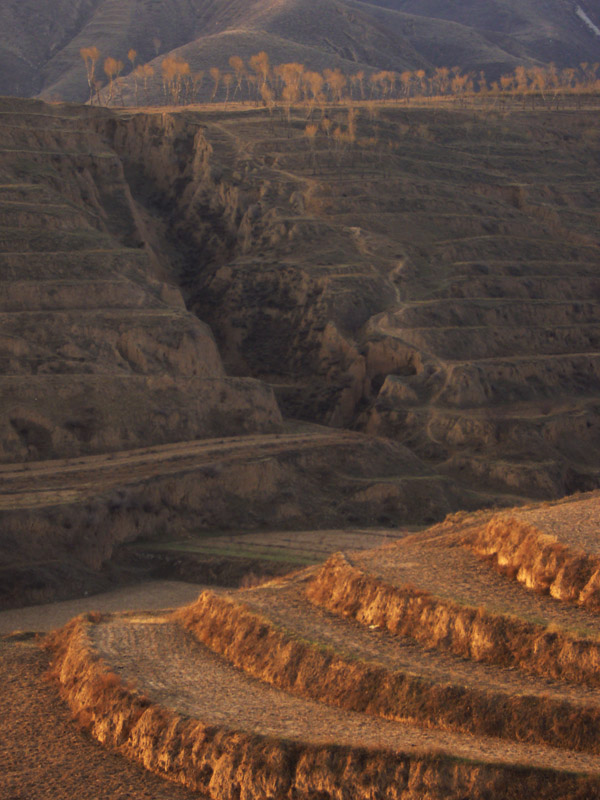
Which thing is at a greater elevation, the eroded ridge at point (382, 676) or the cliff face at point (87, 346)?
the eroded ridge at point (382, 676)

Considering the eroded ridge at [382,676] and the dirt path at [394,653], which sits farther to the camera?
the dirt path at [394,653]

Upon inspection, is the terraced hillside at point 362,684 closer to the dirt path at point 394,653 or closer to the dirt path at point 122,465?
the dirt path at point 394,653

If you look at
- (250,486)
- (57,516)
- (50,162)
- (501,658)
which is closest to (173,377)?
(250,486)

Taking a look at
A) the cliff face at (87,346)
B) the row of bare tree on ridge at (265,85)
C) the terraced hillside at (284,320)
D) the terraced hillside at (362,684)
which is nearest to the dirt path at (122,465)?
the terraced hillside at (284,320)

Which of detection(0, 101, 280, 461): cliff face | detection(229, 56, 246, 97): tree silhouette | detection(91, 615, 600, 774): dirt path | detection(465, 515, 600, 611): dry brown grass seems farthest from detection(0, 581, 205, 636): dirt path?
detection(229, 56, 246, 97): tree silhouette

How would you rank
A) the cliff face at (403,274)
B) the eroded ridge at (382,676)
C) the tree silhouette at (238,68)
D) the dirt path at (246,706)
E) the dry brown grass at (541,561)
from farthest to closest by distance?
the tree silhouette at (238,68) → the cliff face at (403,274) → the dry brown grass at (541,561) → the eroded ridge at (382,676) → the dirt path at (246,706)

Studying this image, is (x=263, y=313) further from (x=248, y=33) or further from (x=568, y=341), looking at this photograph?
(x=248, y=33)
